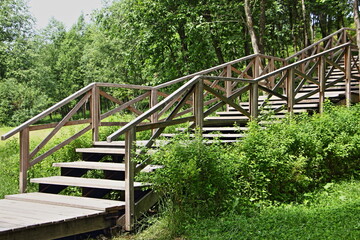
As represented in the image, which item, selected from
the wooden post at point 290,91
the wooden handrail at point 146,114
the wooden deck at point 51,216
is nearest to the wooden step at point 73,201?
the wooden deck at point 51,216

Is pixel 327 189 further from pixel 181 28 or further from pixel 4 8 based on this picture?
pixel 4 8

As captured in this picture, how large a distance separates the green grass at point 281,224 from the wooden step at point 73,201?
0.44 metres

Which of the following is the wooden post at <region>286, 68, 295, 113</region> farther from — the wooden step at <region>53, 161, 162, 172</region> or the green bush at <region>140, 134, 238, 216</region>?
the wooden step at <region>53, 161, 162, 172</region>

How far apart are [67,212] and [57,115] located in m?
56.5

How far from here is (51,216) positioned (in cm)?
527

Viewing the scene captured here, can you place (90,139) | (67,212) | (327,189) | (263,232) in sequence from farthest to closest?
1. (90,139)
2. (327,189)
3. (67,212)
4. (263,232)

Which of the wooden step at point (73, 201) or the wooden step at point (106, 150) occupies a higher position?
the wooden step at point (106, 150)

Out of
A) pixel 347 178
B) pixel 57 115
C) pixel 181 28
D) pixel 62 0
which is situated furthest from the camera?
pixel 62 0

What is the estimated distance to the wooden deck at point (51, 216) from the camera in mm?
4828

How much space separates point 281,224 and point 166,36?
13.2 meters

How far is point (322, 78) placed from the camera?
34.0 ft

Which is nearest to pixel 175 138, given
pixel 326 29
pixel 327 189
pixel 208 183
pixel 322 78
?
pixel 208 183

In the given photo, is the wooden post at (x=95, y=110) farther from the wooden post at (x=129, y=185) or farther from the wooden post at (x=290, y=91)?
the wooden post at (x=290, y=91)

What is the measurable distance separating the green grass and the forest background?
321 inches
